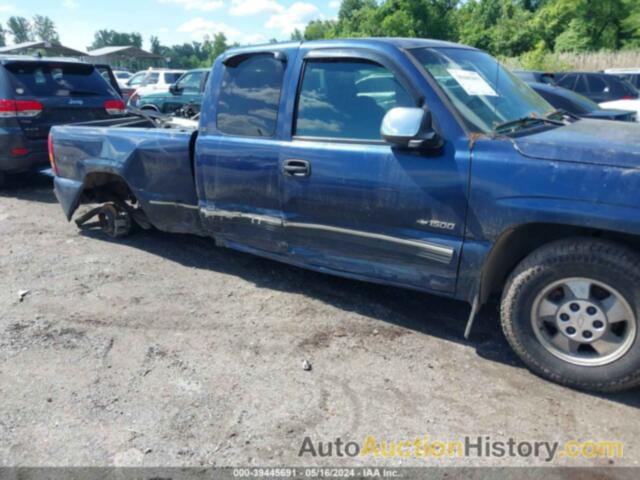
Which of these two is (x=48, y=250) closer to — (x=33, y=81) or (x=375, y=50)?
(x=33, y=81)

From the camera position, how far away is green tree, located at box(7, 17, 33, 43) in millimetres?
127188

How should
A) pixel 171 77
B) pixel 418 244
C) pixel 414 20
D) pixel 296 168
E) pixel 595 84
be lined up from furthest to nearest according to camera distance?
pixel 414 20, pixel 171 77, pixel 595 84, pixel 296 168, pixel 418 244

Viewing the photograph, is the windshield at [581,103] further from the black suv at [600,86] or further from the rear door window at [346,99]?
the rear door window at [346,99]

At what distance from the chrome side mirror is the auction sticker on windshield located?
19.1 inches

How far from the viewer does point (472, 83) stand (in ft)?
11.2

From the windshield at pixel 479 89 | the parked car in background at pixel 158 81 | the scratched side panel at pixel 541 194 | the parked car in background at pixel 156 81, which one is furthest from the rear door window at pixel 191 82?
the scratched side panel at pixel 541 194

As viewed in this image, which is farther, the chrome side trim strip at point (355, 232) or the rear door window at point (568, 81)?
the rear door window at point (568, 81)

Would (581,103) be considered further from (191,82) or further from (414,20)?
(414,20)

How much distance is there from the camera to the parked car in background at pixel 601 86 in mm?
11703

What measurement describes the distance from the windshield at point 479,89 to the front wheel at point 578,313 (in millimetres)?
881

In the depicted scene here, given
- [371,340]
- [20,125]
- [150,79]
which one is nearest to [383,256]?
[371,340]

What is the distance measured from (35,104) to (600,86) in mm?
11462

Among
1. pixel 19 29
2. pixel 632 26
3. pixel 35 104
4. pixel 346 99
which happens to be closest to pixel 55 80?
pixel 35 104

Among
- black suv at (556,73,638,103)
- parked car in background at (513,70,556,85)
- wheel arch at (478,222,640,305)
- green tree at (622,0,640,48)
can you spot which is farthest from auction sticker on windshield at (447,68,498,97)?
green tree at (622,0,640,48)
